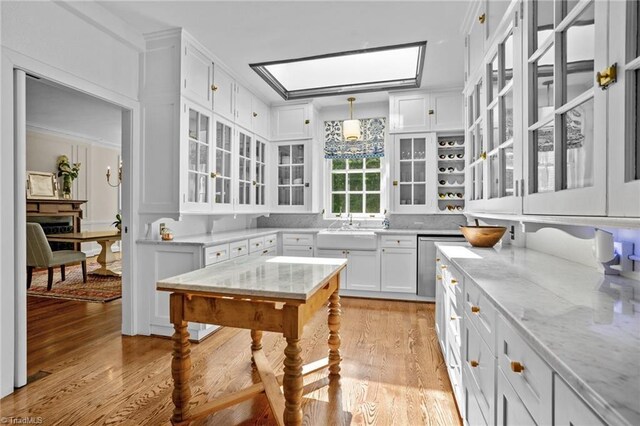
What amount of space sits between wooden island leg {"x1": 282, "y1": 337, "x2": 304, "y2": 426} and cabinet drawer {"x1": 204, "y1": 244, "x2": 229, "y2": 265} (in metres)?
1.70

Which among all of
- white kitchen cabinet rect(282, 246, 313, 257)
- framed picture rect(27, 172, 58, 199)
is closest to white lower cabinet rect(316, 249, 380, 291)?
white kitchen cabinet rect(282, 246, 313, 257)

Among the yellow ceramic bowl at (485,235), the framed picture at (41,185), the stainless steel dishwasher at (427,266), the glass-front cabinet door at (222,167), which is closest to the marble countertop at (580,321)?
the yellow ceramic bowl at (485,235)

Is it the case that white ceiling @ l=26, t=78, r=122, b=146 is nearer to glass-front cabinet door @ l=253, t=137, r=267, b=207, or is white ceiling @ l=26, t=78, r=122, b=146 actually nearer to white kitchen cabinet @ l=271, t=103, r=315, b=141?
glass-front cabinet door @ l=253, t=137, r=267, b=207

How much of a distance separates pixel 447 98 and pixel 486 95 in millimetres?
2311

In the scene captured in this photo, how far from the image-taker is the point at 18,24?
6.99ft

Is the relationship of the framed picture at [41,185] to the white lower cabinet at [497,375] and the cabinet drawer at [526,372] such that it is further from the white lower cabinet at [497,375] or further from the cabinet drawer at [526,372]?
the cabinet drawer at [526,372]

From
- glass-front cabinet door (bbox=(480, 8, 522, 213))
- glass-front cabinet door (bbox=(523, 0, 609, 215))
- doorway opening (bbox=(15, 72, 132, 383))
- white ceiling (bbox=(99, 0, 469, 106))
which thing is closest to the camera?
glass-front cabinet door (bbox=(523, 0, 609, 215))

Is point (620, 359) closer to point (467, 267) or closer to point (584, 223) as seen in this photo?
point (584, 223)

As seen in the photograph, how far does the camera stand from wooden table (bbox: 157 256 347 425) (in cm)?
155

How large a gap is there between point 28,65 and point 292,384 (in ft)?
8.71

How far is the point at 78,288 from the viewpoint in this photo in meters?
4.73

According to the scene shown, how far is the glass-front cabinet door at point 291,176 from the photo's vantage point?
16.3ft

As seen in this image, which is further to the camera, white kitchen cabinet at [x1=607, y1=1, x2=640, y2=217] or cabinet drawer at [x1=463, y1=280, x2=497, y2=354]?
cabinet drawer at [x1=463, y1=280, x2=497, y2=354]

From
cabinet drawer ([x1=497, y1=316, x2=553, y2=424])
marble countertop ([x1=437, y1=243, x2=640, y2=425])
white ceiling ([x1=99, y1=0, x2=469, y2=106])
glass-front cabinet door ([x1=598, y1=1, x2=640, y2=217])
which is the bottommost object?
→ cabinet drawer ([x1=497, y1=316, x2=553, y2=424])
